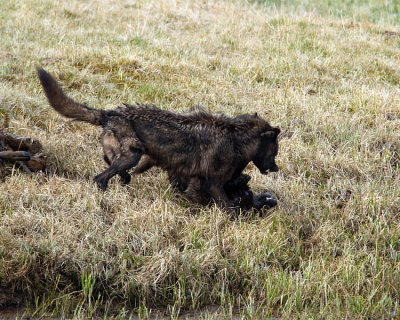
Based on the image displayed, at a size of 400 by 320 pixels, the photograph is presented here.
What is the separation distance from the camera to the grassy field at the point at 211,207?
16.2 feet

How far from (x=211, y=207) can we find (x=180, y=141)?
0.79 m

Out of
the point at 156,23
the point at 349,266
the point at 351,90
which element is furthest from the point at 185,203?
the point at 156,23

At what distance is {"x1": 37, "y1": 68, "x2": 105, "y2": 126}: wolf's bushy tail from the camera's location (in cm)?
569

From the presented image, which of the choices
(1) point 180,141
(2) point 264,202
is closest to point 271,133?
(2) point 264,202

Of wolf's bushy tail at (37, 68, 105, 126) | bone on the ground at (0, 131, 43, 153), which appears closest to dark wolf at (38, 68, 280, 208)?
wolf's bushy tail at (37, 68, 105, 126)

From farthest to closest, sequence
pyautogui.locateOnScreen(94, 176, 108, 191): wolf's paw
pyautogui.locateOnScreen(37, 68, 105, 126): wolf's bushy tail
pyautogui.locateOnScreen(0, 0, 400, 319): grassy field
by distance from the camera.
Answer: pyautogui.locateOnScreen(94, 176, 108, 191): wolf's paw
pyautogui.locateOnScreen(37, 68, 105, 126): wolf's bushy tail
pyautogui.locateOnScreen(0, 0, 400, 319): grassy field

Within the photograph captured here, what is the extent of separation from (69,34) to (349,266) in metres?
7.31

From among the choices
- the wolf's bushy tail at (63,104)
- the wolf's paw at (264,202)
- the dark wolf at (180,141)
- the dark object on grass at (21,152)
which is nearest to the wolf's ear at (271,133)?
the dark wolf at (180,141)

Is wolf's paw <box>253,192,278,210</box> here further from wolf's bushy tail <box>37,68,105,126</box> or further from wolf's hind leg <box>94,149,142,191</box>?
wolf's bushy tail <box>37,68,105,126</box>

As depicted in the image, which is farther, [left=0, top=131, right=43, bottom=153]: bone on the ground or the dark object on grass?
[left=0, top=131, right=43, bottom=153]: bone on the ground

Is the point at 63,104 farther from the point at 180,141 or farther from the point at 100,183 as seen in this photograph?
the point at 180,141

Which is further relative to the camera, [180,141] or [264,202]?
[264,202]

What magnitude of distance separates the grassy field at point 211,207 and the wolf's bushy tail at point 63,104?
74 cm

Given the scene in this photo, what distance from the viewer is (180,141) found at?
5938 millimetres
